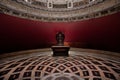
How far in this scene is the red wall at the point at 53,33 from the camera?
5078 millimetres

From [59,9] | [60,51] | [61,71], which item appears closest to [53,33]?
[59,9]

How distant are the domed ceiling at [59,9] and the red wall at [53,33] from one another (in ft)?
1.16

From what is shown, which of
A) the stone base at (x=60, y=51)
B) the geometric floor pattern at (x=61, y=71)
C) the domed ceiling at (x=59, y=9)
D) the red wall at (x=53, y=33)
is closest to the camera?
the geometric floor pattern at (x=61, y=71)

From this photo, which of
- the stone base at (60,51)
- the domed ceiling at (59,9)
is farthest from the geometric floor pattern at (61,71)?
the domed ceiling at (59,9)

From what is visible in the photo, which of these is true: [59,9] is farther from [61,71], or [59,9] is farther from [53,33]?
[61,71]

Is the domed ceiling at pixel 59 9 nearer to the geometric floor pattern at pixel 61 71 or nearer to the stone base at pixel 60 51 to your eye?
the stone base at pixel 60 51

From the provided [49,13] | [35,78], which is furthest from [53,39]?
[35,78]

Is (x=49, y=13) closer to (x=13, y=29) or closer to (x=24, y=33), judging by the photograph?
(x=24, y=33)

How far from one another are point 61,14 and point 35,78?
246 inches

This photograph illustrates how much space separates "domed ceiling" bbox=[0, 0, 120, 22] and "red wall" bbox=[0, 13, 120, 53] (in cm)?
35

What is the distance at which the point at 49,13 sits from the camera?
25.1 feet

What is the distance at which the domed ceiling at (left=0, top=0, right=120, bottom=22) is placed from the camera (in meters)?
5.38

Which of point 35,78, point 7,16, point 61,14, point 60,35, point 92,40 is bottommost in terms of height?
point 35,78

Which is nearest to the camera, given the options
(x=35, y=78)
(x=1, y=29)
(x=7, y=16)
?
(x=35, y=78)
